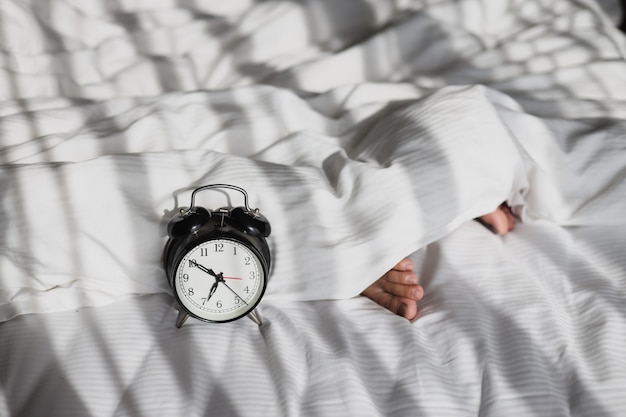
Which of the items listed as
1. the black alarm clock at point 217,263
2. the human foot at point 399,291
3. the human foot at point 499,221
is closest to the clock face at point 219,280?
the black alarm clock at point 217,263

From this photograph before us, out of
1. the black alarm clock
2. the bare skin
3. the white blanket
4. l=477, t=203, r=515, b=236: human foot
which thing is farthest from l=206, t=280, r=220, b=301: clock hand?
l=477, t=203, r=515, b=236: human foot

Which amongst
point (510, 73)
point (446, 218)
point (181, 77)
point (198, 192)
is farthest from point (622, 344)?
point (181, 77)

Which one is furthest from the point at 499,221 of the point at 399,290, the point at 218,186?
the point at 218,186

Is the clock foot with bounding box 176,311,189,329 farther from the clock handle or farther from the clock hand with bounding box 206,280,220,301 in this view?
the clock handle

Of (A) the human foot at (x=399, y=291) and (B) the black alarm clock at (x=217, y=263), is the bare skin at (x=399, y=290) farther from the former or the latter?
(B) the black alarm clock at (x=217, y=263)

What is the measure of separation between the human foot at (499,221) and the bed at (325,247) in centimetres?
2

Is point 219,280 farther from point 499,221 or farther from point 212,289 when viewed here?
point 499,221

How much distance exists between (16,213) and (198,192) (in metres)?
0.26

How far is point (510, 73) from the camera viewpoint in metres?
1.58

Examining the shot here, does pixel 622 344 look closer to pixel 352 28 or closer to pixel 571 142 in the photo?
pixel 571 142

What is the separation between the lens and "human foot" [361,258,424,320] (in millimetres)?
1051

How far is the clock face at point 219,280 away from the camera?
99 cm

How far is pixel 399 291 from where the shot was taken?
1067mm

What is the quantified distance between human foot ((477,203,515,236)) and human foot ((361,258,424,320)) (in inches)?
7.5
